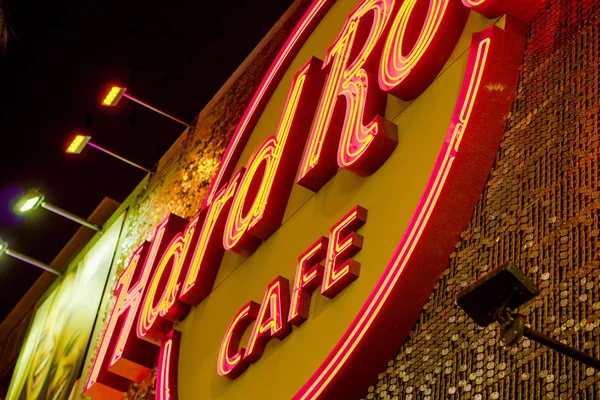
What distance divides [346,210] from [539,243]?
1512 millimetres

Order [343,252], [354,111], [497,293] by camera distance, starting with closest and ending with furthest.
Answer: [497,293], [343,252], [354,111]

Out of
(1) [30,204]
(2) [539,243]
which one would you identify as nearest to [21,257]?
(1) [30,204]

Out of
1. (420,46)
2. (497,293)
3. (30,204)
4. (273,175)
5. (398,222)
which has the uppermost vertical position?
(30,204)

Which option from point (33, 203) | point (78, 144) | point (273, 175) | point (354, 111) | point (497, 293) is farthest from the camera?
point (33, 203)

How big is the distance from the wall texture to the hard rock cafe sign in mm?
83

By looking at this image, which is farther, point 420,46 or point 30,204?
point 30,204

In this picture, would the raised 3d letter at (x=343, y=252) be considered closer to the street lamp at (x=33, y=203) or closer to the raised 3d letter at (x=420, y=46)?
the raised 3d letter at (x=420, y=46)

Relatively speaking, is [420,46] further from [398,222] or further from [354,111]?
[398,222]

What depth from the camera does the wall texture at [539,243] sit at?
123 inches

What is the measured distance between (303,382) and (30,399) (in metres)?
5.87

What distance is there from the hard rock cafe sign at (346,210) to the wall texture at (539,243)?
0.27 feet

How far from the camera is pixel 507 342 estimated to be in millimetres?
2484

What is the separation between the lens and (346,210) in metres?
4.77

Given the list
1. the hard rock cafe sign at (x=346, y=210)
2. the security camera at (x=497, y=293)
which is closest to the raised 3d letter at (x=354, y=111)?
the hard rock cafe sign at (x=346, y=210)
